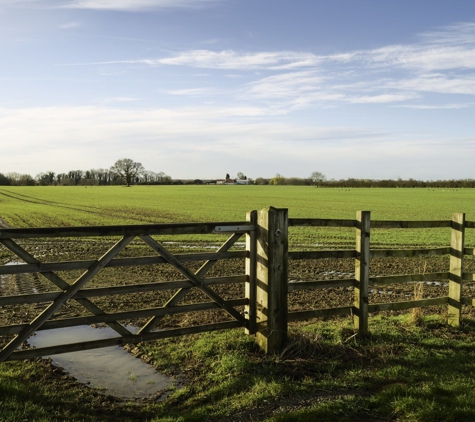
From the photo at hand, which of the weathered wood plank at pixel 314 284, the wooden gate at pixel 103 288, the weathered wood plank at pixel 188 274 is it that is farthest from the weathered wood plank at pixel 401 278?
the weathered wood plank at pixel 188 274

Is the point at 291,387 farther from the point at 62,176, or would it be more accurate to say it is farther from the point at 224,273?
the point at 62,176

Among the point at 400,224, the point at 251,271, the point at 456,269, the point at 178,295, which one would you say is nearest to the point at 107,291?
the point at 178,295

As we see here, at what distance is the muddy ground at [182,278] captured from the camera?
29.9 ft

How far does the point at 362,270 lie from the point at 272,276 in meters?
1.65

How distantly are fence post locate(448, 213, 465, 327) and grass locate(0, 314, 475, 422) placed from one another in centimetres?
80

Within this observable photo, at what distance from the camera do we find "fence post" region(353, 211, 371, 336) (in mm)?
7438

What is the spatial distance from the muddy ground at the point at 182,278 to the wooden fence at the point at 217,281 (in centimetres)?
154

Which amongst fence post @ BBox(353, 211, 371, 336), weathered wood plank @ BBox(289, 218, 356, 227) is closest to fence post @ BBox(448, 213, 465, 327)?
fence post @ BBox(353, 211, 371, 336)

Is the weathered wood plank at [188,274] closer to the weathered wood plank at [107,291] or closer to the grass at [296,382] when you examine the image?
the weathered wood plank at [107,291]

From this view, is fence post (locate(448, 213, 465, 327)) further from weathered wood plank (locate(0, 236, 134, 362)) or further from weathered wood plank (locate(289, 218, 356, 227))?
weathered wood plank (locate(0, 236, 134, 362))

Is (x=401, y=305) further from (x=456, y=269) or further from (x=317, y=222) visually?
(x=317, y=222)

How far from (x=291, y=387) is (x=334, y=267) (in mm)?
9677

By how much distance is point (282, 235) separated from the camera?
6824mm

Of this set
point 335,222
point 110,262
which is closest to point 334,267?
point 335,222
